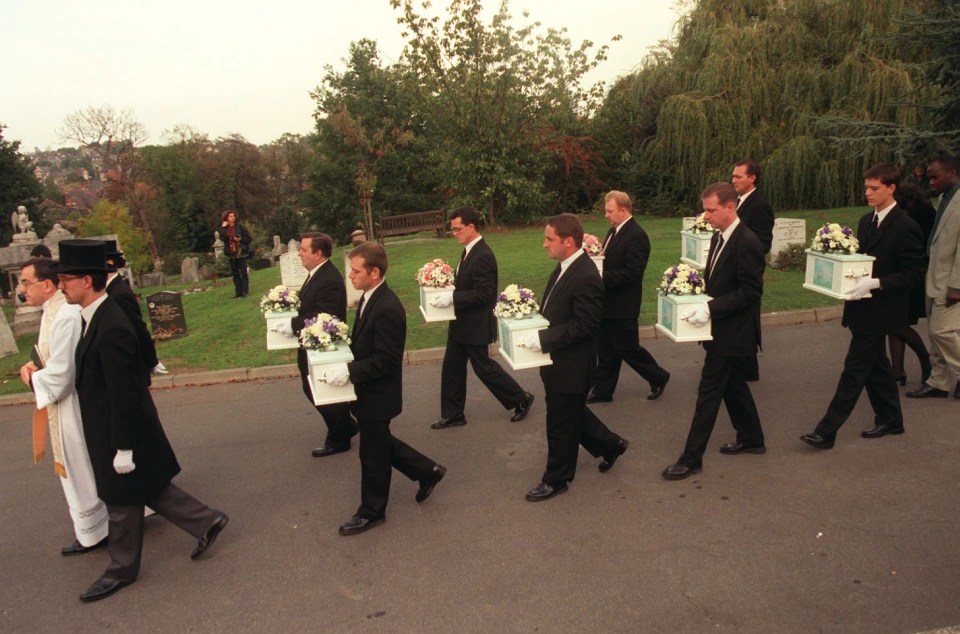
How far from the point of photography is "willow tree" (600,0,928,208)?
58.2 feet

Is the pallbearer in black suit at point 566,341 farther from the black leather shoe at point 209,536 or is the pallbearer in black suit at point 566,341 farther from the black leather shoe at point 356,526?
the black leather shoe at point 209,536

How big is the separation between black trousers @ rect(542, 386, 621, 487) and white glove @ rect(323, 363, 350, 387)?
1.40 m

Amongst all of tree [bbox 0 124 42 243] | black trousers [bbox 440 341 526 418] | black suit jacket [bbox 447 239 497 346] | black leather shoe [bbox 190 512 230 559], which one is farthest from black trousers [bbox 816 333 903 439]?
tree [bbox 0 124 42 243]

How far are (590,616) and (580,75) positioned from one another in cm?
2277

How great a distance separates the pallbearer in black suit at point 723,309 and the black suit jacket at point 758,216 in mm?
1918

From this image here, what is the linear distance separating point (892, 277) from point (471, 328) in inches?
136

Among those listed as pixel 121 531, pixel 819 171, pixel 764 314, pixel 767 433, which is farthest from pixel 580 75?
pixel 121 531

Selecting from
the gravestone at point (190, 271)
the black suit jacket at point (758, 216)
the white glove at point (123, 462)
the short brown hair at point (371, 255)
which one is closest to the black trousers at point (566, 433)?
the short brown hair at point (371, 255)

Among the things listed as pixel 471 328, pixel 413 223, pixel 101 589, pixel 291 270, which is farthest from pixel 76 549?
pixel 413 223

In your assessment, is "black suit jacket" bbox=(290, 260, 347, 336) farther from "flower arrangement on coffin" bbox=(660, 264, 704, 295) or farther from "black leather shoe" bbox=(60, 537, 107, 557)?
"flower arrangement on coffin" bbox=(660, 264, 704, 295)

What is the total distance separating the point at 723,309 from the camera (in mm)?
5188

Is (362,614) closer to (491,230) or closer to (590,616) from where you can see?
(590,616)

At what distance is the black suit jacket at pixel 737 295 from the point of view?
17.1ft

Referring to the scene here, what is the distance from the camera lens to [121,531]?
4.43 metres
